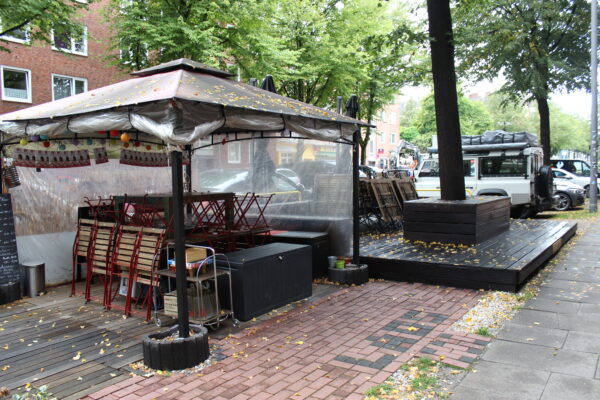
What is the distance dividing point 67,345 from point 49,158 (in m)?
3.23

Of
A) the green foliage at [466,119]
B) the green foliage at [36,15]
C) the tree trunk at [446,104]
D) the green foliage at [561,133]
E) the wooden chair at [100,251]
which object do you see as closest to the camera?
the wooden chair at [100,251]

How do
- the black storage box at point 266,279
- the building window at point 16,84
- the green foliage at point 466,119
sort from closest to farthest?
1. the black storage box at point 266,279
2. the building window at point 16,84
3. the green foliage at point 466,119

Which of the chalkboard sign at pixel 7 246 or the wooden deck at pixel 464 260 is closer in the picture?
the chalkboard sign at pixel 7 246

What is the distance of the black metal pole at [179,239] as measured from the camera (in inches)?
155

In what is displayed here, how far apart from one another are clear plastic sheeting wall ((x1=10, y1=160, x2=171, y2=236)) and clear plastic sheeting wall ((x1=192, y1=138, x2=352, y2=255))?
1435 mm

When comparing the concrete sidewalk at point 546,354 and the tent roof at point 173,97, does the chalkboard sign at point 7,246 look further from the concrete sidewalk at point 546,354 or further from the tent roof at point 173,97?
the concrete sidewalk at point 546,354

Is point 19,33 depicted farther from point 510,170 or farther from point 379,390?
point 379,390

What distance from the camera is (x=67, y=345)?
14.9 feet

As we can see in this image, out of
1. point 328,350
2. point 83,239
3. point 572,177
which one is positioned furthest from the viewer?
point 572,177

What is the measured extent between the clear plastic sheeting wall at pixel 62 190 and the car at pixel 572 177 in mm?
19999

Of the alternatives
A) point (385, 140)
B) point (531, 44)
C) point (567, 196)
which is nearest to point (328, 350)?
point (567, 196)

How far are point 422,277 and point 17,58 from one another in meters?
21.1

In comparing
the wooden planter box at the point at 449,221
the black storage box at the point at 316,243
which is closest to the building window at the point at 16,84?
the black storage box at the point at 316,243

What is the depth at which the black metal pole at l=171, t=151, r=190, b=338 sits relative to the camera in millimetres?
3926
